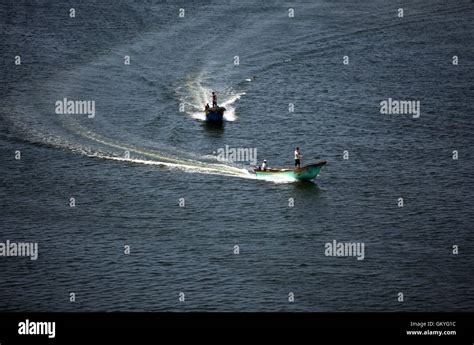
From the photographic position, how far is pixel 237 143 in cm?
12550

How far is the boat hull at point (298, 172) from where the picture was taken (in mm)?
111375

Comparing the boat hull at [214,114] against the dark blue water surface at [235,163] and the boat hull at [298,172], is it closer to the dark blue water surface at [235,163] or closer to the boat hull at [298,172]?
the dark blue water surface at [235,163]

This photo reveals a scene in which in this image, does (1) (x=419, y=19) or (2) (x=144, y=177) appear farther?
(1) (x=419, y=19)

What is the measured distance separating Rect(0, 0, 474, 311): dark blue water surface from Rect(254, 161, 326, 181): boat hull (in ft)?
3.94

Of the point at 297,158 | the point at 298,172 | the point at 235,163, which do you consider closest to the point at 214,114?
the point at 235,163

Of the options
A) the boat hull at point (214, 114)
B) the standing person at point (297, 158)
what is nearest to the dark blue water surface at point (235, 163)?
the boat hull at point (214, 114)

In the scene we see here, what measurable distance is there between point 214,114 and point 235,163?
13.7 meters

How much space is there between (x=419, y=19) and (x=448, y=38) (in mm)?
8707

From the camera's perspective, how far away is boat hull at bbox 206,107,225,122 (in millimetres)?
129500

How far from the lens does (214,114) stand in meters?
130
